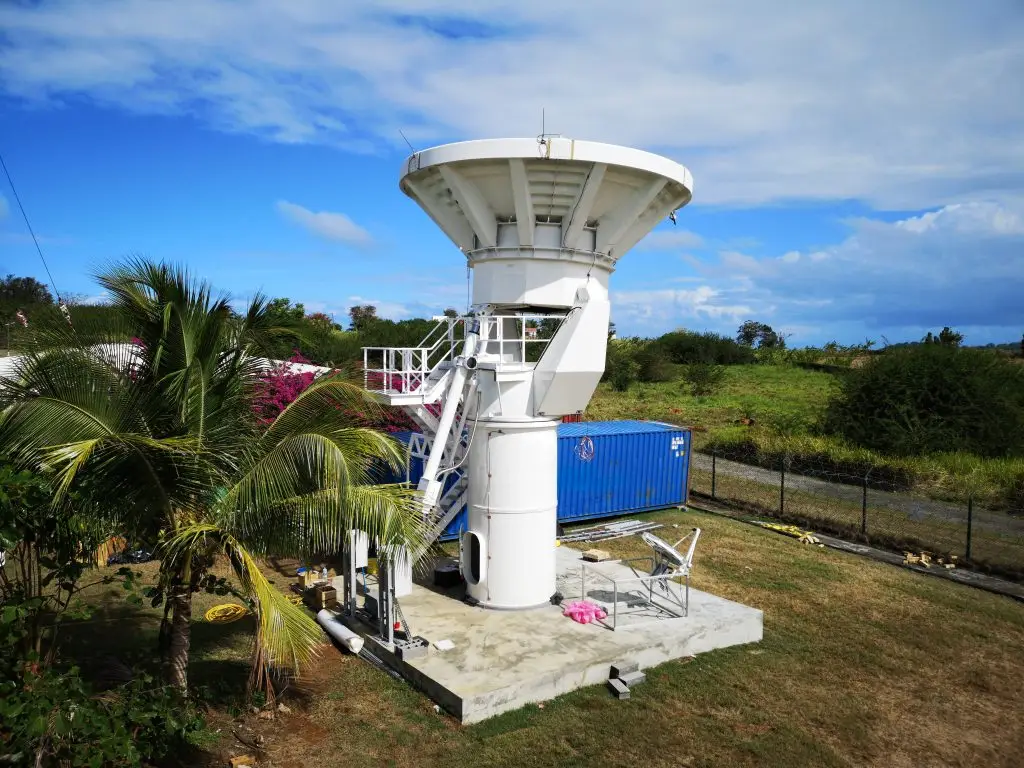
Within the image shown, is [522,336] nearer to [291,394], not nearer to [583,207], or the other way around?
[583,207]

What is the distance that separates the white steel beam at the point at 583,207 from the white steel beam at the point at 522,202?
642 mm

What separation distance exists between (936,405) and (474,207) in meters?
26.7

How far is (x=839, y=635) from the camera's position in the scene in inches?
536

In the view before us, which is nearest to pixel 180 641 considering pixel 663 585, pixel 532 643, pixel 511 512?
pixel 532 643

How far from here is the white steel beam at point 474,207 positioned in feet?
41.7

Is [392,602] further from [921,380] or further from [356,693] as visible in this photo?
[921,380]

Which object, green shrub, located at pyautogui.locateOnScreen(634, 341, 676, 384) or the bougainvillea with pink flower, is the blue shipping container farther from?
green shrub, located at pyautogui.locateOnScreen(634, 341, 676, 384)

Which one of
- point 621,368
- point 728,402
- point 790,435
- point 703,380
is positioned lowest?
point 790,435

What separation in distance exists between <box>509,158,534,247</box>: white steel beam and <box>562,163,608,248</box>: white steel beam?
0.64 m

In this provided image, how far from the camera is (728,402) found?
160 ft

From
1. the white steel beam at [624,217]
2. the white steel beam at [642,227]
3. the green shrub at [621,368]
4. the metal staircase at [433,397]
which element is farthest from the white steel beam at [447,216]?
the green shrub at [621,368]

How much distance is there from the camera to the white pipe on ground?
12297 millimetres

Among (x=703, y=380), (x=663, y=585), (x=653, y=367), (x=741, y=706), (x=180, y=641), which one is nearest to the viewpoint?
(x=180, y=641)

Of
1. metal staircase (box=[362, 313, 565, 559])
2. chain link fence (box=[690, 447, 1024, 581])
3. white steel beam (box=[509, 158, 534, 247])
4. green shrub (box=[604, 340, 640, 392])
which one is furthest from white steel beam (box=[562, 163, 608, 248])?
green shrub (box=[604, 340, 640, 392])
